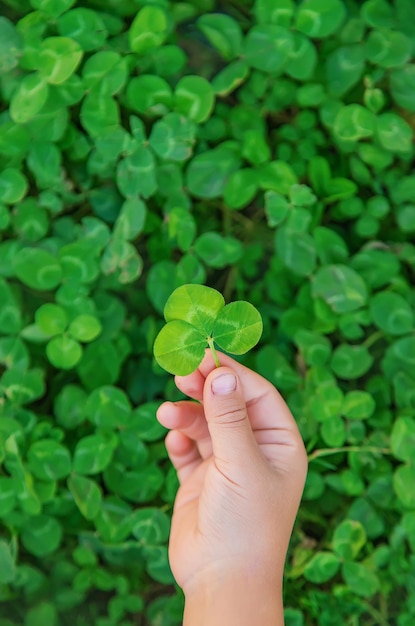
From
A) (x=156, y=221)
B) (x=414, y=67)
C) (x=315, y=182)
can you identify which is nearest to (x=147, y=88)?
(x=156, y=221)

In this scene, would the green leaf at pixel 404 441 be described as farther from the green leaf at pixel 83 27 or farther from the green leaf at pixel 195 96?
the green leaf at pixel 83 27

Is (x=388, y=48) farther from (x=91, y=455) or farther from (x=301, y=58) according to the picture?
(x=91, y=455)

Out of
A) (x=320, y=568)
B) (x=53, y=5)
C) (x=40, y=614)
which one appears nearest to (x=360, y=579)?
(x=320, y=568)

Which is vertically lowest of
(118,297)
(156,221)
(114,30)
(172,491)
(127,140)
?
(172,491)

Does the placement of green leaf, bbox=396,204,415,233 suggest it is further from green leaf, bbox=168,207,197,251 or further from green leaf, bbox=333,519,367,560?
green leaf, bbox=333,519,367,560

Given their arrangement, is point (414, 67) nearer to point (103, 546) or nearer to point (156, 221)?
point (156, 221)
